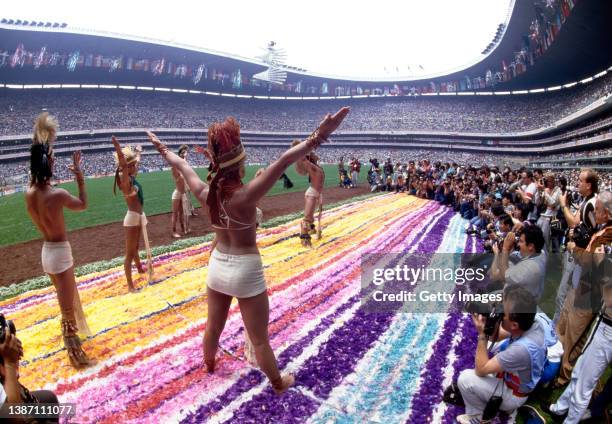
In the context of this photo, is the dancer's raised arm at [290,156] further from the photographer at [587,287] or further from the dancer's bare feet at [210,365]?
the photographer at [587,287]

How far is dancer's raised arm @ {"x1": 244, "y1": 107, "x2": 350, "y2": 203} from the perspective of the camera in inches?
103

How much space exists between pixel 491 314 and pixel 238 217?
2.19 m

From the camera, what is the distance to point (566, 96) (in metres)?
46.0

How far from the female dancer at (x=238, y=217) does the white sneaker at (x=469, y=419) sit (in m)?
1.57

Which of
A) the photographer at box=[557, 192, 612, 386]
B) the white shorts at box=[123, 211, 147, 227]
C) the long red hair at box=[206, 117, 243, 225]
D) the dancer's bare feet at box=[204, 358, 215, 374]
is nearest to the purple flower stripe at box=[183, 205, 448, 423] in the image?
the dancer's bare feet at box=[204, 358, 215, 374]

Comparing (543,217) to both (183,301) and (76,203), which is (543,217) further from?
(76,203)

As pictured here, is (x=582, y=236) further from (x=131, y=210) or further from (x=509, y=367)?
(x=131, y=210)

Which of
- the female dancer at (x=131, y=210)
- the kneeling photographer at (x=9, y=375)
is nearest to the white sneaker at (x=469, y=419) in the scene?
the kneeling photographer at (x=9, y=375)

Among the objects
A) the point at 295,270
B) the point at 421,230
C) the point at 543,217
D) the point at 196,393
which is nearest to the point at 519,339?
the point at 196,393

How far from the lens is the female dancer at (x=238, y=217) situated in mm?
2711

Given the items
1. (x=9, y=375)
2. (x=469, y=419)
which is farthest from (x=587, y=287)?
(x=9, y=375)

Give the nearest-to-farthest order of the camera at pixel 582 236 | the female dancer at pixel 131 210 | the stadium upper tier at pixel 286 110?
the camera at pixel 582 236
the female dancer at pixel 131 210
the stadium upper tier at pixel 286 110

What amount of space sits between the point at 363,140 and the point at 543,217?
6170 centimetres

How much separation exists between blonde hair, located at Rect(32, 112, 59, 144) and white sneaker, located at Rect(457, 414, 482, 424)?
451 centimetres
